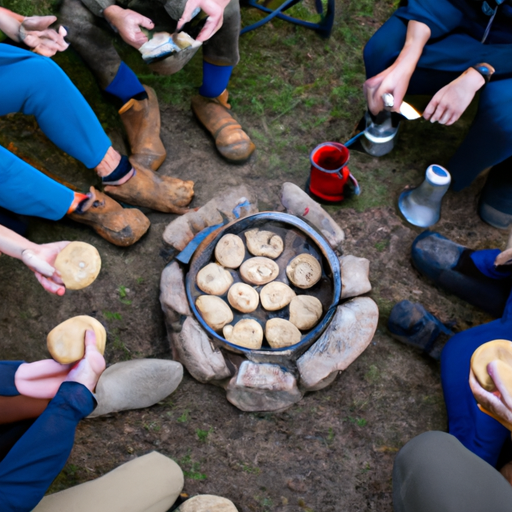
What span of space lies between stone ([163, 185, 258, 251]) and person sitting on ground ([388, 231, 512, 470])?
0.98 metres

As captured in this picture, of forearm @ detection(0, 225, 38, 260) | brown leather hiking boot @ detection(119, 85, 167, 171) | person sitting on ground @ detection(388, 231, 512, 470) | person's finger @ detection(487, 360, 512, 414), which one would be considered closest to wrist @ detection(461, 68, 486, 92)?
person sitting on ground @ detection(388, 231, 512, 470)

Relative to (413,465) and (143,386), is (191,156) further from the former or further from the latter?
(413,465)

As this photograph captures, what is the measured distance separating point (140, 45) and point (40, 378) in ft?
5.31

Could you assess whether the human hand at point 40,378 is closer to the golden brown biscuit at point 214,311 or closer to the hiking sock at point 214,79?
the golden brown biscuit at point 214,311

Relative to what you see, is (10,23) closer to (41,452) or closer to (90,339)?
(90,339)

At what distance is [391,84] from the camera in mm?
2422

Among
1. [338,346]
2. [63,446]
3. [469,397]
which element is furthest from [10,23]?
[469,397]

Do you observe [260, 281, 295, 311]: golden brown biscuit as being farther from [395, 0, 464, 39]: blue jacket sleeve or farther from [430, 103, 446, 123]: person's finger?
[395, 0, 464, 39]: blue jacket sleeve

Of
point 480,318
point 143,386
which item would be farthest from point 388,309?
point 143,386

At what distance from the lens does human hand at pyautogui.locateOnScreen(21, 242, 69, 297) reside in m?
1.86

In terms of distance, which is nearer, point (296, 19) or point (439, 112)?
point (439, 112)

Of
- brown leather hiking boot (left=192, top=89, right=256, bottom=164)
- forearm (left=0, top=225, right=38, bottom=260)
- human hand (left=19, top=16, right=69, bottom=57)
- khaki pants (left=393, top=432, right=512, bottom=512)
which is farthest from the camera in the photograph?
brown leather hiking boot (left=192, top=89, right=256, bottom=164)

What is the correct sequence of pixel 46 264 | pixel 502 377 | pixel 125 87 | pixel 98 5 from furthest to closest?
pixel 125 87 < pixel 98 5 < pixel 46 264 < pixel 502 377

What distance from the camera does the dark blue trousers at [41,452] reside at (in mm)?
1458
